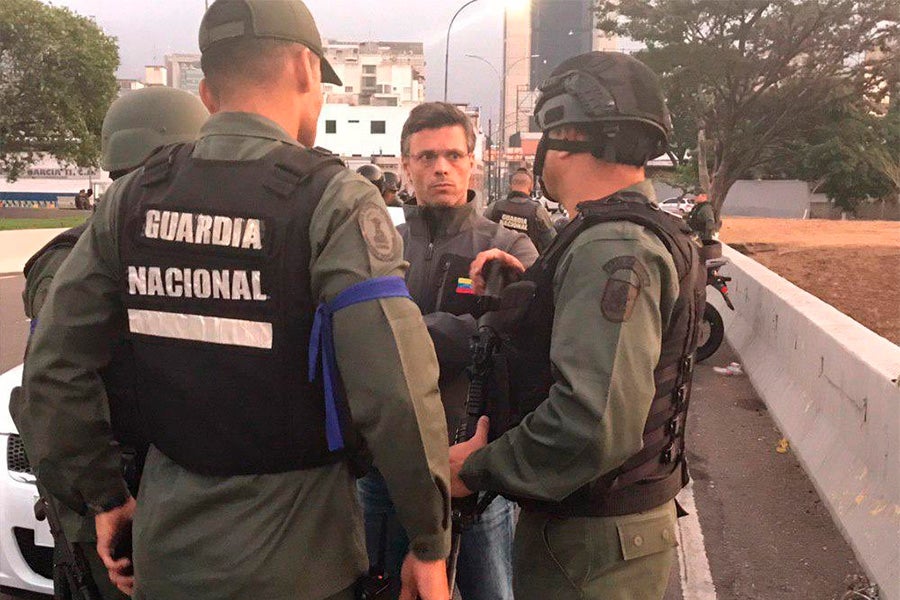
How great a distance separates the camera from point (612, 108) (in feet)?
6.87

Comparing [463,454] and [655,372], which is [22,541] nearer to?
[463,454]

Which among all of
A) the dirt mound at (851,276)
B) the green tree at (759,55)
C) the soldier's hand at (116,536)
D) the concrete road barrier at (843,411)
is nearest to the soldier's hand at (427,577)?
the soldier's hand at (116,536)

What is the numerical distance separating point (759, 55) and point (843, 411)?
37.5 m

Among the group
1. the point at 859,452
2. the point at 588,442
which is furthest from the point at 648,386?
the point at 859,452

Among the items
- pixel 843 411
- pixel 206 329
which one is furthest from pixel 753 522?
pixel 206 329

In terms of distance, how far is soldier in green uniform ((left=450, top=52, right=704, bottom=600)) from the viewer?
Result: 1.85 metres

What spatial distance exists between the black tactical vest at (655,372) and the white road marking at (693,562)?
7.20ft

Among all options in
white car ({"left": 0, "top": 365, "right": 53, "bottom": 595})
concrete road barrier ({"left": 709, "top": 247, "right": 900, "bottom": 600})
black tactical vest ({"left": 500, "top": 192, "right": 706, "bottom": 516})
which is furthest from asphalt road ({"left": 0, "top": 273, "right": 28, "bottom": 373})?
black tactical vest ({"left": 500, "top": 192, "right": 706, "bottom": 516})

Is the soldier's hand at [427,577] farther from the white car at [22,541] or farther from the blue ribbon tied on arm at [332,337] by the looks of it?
the white car at [22,541]

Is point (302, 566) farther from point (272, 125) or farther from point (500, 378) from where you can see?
point (272, 125)

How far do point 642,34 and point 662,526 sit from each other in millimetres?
39562

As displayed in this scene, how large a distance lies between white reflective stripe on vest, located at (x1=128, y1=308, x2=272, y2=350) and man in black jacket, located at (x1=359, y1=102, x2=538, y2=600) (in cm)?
91


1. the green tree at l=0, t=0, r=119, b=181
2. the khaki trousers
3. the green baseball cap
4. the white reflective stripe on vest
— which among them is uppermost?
the green tree at l=0, t=0, r=119, b=181

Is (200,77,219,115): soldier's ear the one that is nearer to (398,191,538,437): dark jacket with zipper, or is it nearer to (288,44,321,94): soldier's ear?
(288,44,321,94): soldier's ear
